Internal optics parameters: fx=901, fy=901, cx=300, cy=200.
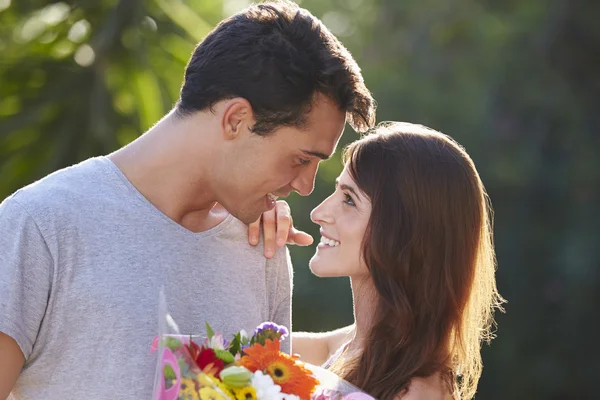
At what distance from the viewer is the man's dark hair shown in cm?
262

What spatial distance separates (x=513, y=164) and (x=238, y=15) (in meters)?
6.34

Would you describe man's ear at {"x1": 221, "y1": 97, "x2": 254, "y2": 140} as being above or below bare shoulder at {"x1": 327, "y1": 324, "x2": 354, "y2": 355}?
above

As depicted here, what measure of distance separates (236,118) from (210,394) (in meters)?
1.02

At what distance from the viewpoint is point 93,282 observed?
239cm

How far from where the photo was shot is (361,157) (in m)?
3.01

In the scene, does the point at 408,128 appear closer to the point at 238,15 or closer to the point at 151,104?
the point at 238,15

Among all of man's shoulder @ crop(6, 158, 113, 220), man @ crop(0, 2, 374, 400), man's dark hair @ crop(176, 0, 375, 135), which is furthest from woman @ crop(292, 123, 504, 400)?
man's shoulder @ crop(6, 158, 113, 220)

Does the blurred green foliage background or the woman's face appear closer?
the woman's face

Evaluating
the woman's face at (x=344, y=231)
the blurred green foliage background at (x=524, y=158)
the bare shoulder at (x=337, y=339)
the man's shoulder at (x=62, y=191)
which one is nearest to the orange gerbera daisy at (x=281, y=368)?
the man's shoulder at (x=62, y=191)

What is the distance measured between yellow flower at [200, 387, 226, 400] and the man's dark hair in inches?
39.6

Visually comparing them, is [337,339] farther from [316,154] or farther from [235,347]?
[235,347]

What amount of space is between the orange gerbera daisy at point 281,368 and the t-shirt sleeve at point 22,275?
0.63m

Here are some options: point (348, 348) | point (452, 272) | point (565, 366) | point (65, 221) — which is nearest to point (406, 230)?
point (452, 272)

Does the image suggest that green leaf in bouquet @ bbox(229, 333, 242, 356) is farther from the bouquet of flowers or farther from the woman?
the woman
